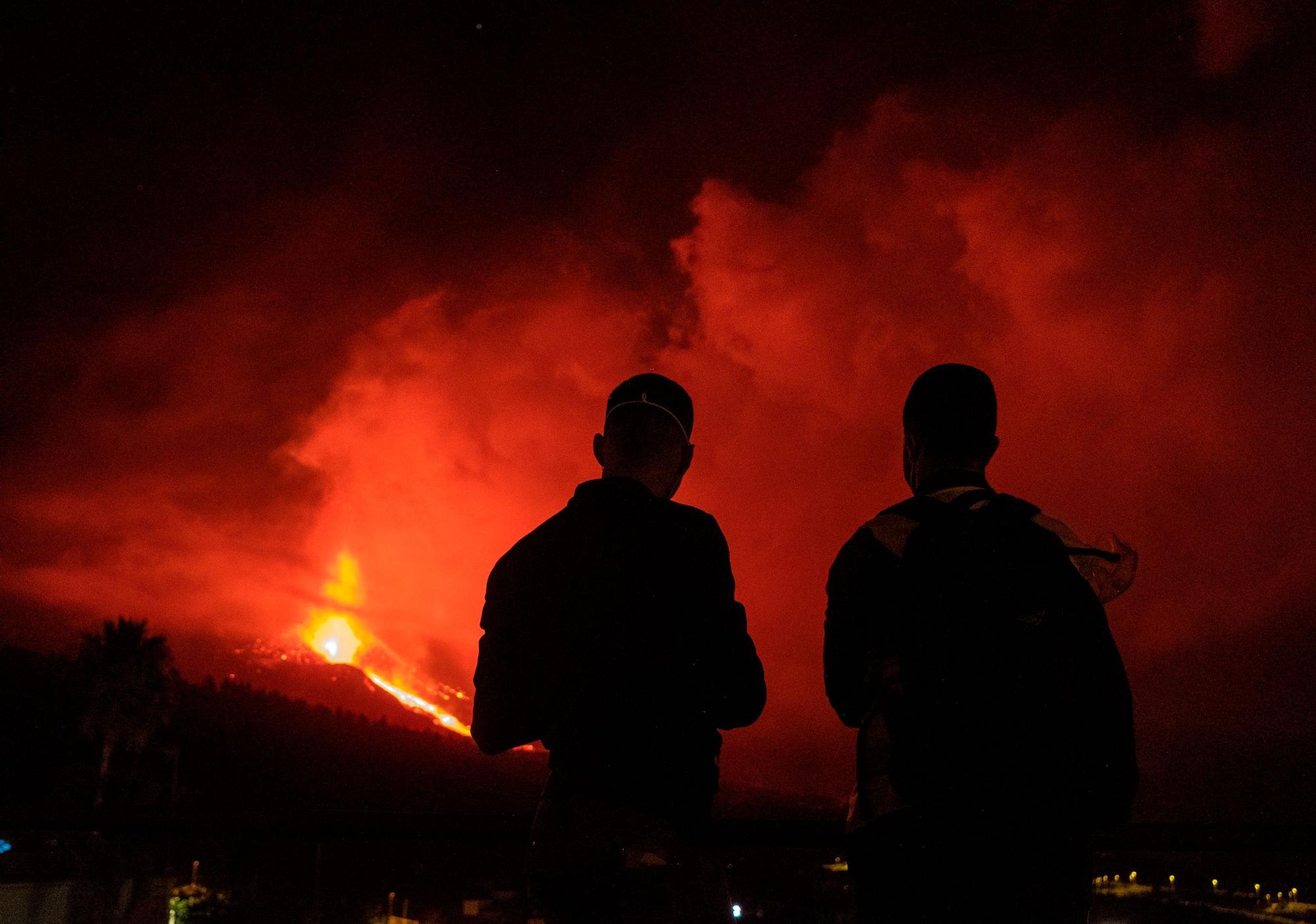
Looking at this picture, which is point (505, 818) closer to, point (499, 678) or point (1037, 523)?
point (499, 678)

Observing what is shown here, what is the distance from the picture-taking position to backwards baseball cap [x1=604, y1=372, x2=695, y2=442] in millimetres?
2111

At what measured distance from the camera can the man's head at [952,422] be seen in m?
1.96

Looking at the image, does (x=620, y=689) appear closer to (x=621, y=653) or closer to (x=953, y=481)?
(x=621, y=653)

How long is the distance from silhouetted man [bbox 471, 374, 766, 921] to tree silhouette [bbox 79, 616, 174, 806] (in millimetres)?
34794

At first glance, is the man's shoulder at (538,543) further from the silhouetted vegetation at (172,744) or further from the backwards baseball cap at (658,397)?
the silhouetted vegetation at (172,744)

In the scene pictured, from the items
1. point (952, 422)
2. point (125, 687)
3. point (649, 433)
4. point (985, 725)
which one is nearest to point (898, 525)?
point (952, 422)

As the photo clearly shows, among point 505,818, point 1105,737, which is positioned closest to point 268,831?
point 505,818

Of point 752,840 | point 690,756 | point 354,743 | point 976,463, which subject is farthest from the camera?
point 354,743

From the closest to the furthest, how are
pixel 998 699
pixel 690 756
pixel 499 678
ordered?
pixel 998 699
pixel 690 756
pixel 499 678

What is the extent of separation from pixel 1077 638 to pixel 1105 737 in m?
0.19

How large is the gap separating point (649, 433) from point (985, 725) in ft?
3.30

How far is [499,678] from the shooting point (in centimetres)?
183

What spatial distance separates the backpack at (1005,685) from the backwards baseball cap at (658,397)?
713 millimetres

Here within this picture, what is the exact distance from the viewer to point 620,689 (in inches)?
66.6
